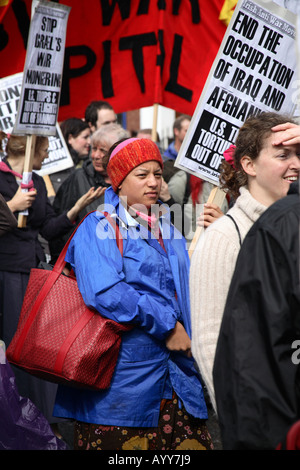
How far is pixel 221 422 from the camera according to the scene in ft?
7.05

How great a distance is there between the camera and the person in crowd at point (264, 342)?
198cm

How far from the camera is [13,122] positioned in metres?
6.86

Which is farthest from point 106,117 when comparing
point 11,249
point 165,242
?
point 165,242

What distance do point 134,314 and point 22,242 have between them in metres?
2.10

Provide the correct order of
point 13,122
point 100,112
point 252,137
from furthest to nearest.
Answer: point 13,122 → point 100,112 → point 252,137

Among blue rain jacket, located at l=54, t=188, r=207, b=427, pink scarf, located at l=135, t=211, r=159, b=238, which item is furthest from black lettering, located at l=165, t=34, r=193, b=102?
blue rain jacket, located at l=54, t=188, r=207, b=427

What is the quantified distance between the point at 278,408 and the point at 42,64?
386 cm

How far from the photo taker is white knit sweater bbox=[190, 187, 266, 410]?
2.62 metres

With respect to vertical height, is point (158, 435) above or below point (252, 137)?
below

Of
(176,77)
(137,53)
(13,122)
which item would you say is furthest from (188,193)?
(13,122)

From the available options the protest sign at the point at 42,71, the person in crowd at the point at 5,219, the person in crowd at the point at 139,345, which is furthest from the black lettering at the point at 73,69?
the person in crowd at the point at 139,345

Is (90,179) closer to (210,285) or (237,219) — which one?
(237,219)

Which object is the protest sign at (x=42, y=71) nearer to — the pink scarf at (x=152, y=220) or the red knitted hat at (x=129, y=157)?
the red knitted hat at (x=129, y=157)

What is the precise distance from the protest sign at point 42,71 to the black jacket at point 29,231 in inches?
18.2
